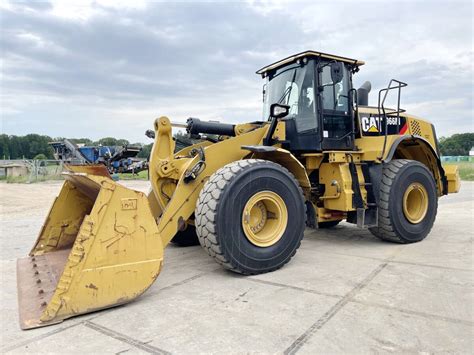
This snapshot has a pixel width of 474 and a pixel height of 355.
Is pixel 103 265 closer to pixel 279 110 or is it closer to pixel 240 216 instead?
pixel 240 216

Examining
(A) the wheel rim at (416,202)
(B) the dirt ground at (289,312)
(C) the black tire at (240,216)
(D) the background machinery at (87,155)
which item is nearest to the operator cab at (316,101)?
(C) the black tire at (240,216)

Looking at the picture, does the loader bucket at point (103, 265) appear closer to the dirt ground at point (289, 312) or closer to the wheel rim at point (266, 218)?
Answer: the dirt ground at point (289, 312)

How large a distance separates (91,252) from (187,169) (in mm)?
1387

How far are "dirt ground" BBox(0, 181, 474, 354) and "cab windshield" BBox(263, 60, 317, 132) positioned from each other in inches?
71.0

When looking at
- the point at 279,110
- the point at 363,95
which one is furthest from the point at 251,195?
the point at 363,95

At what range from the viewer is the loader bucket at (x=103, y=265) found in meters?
2.94

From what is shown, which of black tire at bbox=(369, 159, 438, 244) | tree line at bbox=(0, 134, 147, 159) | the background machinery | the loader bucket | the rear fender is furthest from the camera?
tree line at bbox=(0, 134, 147, 159)

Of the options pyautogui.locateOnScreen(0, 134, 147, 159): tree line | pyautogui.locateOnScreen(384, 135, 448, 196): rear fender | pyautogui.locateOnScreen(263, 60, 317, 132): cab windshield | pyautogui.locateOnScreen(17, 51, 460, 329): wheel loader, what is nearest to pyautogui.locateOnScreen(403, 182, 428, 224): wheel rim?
pyautogui.locateOnScreen(17, 51, 460, 329): wheel loader

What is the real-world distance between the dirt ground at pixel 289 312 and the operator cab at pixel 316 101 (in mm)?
1563

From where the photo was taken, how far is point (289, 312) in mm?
3051

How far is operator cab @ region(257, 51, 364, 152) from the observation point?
5137mm

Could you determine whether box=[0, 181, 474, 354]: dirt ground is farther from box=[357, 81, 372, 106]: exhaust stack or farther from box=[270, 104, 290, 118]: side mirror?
box=[357, 81, 372, 106]: exhaust stack

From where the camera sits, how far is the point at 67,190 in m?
4.55

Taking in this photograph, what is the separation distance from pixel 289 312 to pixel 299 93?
10.4ft
